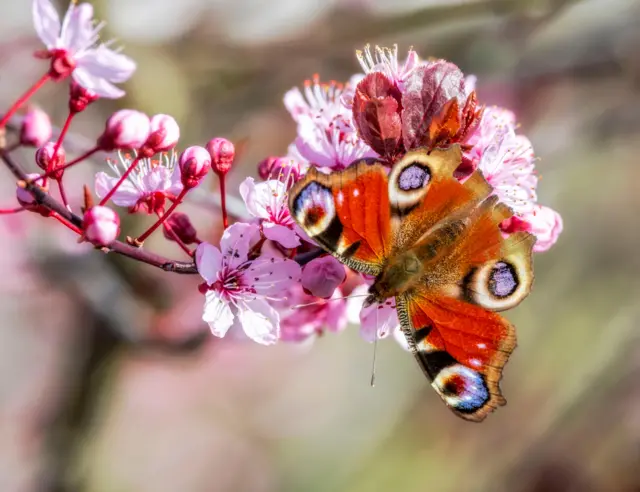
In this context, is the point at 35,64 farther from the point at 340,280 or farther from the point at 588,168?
the point at 588,168

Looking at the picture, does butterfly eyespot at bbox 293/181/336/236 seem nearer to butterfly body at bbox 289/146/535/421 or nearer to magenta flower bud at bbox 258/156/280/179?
butterfly body at bbox 289/146/535/421

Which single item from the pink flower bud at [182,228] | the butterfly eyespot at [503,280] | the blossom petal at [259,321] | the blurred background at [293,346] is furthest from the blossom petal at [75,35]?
the blurred background at [293,346]

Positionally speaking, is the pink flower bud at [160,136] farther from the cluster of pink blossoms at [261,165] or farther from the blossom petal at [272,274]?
the blossom petal at [272,274]

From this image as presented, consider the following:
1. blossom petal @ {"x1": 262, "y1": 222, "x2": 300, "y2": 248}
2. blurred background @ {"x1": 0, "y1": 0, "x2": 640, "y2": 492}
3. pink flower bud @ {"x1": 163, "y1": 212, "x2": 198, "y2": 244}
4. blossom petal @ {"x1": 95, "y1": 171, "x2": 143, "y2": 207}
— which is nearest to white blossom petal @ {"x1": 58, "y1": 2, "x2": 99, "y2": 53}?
blossom petal @ {"x1": 95, "y1": 171, "x2": 143, "y2": 207}

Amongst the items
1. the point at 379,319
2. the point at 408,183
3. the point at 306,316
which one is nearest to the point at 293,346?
the point at 306,316

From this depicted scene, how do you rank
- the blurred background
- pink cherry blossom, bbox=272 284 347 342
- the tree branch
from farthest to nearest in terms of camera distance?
the blurred background → pink cherry blossom, bbox=272 284 347 342 → the tree branch

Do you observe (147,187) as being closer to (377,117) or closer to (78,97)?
(78,97)
